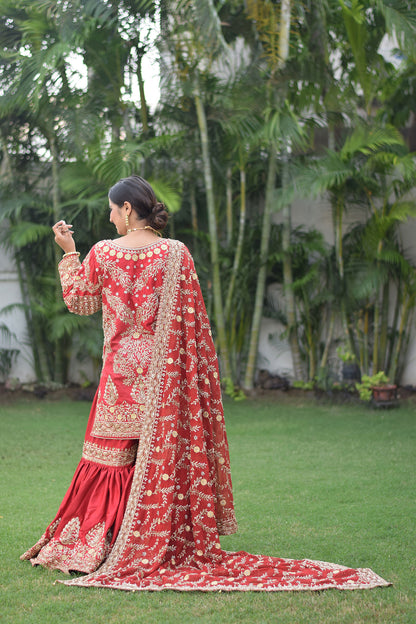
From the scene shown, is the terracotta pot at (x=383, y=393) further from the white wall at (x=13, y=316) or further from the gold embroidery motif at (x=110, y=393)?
the gold embroidery motif at (x=110, y=393)

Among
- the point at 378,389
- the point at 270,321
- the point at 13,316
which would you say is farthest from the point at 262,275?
the point at 13,316

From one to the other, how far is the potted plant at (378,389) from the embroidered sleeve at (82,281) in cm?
461

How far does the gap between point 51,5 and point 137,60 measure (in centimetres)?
98

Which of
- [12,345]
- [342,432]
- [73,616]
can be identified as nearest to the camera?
[73,616]

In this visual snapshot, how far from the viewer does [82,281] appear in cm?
320

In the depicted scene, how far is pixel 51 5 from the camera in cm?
713

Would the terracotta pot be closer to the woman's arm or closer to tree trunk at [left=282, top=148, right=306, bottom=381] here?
tree trunk at [left=282, top=148, right=306, bottom=381]

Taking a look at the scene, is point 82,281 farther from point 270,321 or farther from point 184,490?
point 270,321

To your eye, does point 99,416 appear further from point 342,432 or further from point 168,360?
point 342,432

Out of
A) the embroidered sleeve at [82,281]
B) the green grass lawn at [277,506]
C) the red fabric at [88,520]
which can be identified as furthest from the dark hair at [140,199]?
the green grass lawn at [277,506]

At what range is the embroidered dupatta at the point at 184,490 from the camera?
2928 millimetres

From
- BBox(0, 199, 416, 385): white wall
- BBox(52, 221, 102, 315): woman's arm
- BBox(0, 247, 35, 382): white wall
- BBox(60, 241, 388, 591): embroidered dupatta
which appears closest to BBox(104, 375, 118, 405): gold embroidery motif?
BBox(60, 241, 388, 591): embroidered dupatta

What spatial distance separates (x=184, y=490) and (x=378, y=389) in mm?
4513

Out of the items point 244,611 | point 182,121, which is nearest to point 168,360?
point 244,611
